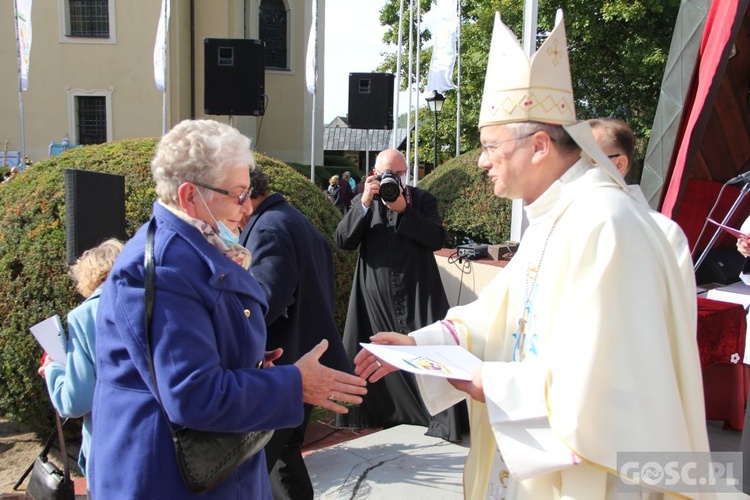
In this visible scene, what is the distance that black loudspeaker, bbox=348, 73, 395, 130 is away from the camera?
43.4ft

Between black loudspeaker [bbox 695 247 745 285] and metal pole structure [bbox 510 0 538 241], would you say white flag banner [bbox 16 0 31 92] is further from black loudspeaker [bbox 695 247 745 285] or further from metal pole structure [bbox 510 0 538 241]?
black loudspeaker [bbox 695 247 745 285]

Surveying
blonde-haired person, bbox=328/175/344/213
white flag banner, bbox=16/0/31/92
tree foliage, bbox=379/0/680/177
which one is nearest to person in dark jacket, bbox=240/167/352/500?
tree foliage, bbox=379/0/680/177

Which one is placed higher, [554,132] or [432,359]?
[554,132]

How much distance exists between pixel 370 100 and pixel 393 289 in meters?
9.25

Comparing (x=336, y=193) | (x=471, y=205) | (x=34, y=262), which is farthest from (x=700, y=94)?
(x=336, y=193)

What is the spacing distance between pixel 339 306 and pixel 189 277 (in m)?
3.80

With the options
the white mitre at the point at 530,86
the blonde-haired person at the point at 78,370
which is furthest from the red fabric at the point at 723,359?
the blonde-haired person at the point at 78,370

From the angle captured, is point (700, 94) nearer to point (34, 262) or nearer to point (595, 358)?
point (595, 358)

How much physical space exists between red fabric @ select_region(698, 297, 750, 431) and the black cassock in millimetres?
1803

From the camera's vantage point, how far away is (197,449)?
5.77ft

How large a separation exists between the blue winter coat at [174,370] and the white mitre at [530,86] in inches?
38.7

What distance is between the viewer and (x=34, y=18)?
73.9 feet

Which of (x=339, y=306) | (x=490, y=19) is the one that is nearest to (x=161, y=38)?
(x=490, y=19)

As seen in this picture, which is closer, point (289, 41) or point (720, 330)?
point (720, 330)
